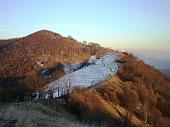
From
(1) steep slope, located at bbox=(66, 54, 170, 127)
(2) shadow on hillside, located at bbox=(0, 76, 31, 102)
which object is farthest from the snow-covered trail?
(2) shadow on hillside, located at bbox=(0, 76, 31, 102)

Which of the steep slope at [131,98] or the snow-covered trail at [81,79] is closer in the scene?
the steep slope at [131,98]

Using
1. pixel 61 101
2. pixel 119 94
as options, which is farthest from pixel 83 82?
pixel 61 101

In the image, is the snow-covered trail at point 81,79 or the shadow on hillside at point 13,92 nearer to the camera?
the shadow on hillside at point 13,92

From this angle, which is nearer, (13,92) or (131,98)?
(13,92)

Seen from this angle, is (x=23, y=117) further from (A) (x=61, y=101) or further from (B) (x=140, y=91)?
(B) (x=140, y=91)

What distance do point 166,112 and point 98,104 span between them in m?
34.5

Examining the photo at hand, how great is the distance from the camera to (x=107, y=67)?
121188 millimetres

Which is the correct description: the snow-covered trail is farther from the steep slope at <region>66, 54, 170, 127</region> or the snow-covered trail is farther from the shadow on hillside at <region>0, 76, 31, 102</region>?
the shadow on hillside at <region>0, 76, 31, 102</region>

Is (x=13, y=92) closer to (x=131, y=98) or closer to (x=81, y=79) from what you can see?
(x=131, y=98)

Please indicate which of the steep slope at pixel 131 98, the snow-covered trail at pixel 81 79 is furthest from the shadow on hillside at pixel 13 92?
the steep slope at pixel 131 98

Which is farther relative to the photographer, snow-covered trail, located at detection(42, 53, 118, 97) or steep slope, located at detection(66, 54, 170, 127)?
snow-covered trail, located at detection(42, 53, 118, 97)

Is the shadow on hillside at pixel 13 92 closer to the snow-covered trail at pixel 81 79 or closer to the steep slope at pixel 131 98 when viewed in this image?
the snow-covered trail at pixel 81 79

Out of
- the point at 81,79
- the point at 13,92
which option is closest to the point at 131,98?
the point at 81,79

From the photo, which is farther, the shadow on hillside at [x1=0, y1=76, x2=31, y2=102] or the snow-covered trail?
the snow-covered trail
